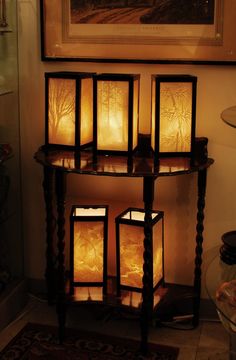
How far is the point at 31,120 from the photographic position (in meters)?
2.65

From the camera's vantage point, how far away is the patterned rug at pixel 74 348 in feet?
7.63

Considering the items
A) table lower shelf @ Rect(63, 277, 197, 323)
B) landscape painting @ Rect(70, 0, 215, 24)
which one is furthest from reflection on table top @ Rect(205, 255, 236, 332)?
landscape painting @ Rect(70, 0, 215, 24)

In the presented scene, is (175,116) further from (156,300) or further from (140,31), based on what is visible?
(156,300)

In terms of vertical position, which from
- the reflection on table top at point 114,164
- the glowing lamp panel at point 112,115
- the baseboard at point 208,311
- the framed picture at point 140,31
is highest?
the framed picture at point 140,31

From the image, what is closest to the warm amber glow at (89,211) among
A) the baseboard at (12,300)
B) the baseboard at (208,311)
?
the baseboard at (12,300)

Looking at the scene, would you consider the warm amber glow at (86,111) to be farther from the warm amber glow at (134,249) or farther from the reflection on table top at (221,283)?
the reflection on table top at (221,283)

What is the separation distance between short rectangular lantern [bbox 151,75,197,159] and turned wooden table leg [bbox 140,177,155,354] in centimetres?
13

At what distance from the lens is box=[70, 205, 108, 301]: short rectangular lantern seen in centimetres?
239

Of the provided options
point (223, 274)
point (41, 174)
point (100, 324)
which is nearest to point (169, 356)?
point (100, 324)

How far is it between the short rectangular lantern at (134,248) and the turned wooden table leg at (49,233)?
30 cm

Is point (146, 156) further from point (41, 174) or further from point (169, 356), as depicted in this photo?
point (169, 356)

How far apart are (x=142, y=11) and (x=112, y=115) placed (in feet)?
1.51

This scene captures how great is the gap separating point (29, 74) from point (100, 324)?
1.10m

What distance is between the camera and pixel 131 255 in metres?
2.38
